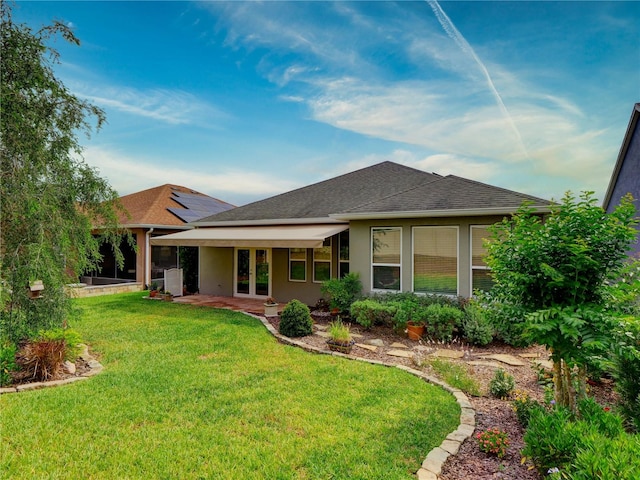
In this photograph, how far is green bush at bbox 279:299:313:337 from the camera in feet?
43.2

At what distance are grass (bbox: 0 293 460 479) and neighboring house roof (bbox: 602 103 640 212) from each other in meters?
20.1

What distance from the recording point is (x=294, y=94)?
1983 cm

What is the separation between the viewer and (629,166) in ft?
67.6

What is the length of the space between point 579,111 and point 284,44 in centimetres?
1406

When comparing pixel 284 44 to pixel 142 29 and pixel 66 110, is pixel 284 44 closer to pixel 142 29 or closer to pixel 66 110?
pixel 142 29

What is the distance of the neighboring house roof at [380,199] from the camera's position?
46.8 feet

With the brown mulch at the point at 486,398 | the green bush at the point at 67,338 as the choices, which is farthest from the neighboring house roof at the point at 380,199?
the green bush at the point at 67,338

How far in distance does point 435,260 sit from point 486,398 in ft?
25.8

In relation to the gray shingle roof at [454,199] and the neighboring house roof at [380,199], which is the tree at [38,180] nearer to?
the neighboring house roof at [380,199]

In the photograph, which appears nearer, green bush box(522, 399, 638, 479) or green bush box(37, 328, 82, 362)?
green bush box(522, 399, 638, 479)

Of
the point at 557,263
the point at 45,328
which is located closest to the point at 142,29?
the point at 45,328

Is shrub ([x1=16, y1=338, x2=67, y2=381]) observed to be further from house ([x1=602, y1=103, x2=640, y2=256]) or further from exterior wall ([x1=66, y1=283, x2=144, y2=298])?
house ([x1=602, y1=103, x2=640, y2=256])

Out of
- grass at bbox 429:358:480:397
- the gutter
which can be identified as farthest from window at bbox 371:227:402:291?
the gutter

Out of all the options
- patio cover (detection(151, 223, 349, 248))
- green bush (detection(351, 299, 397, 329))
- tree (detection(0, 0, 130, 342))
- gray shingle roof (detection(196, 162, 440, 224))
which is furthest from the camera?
gray shingle roof (detection(196, 162, 440, 224))
